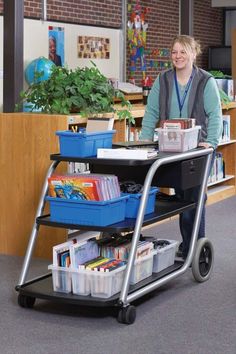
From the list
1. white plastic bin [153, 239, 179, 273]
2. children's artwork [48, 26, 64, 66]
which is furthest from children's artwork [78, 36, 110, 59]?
white plastic bin [153, 239, 179, 273]

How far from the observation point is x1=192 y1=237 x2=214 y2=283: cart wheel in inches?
185

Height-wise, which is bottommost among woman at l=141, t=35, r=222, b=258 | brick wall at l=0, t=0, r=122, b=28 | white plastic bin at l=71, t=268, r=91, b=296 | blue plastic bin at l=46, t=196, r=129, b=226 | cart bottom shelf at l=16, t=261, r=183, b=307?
cart bottom shelf at l=16, t=261, r=183, b=307

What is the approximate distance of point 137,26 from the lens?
43.8 ft

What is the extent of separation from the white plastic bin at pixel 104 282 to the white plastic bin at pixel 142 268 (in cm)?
15

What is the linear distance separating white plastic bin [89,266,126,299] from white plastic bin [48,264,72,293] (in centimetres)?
14

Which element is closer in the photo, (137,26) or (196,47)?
(196,47)

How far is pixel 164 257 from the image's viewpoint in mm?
4531

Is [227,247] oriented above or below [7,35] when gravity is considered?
below

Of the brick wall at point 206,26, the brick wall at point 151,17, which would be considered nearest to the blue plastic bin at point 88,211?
the brick wall at point 151,17

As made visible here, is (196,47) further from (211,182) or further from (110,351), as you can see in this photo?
(211,182)

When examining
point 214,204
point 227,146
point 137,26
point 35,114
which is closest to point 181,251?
point 35,114

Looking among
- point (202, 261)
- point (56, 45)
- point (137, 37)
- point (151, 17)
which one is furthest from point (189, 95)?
point (151, 17)

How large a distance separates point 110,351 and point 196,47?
83.8 inches

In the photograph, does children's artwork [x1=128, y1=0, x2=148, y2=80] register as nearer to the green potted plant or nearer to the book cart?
the green potted plant
